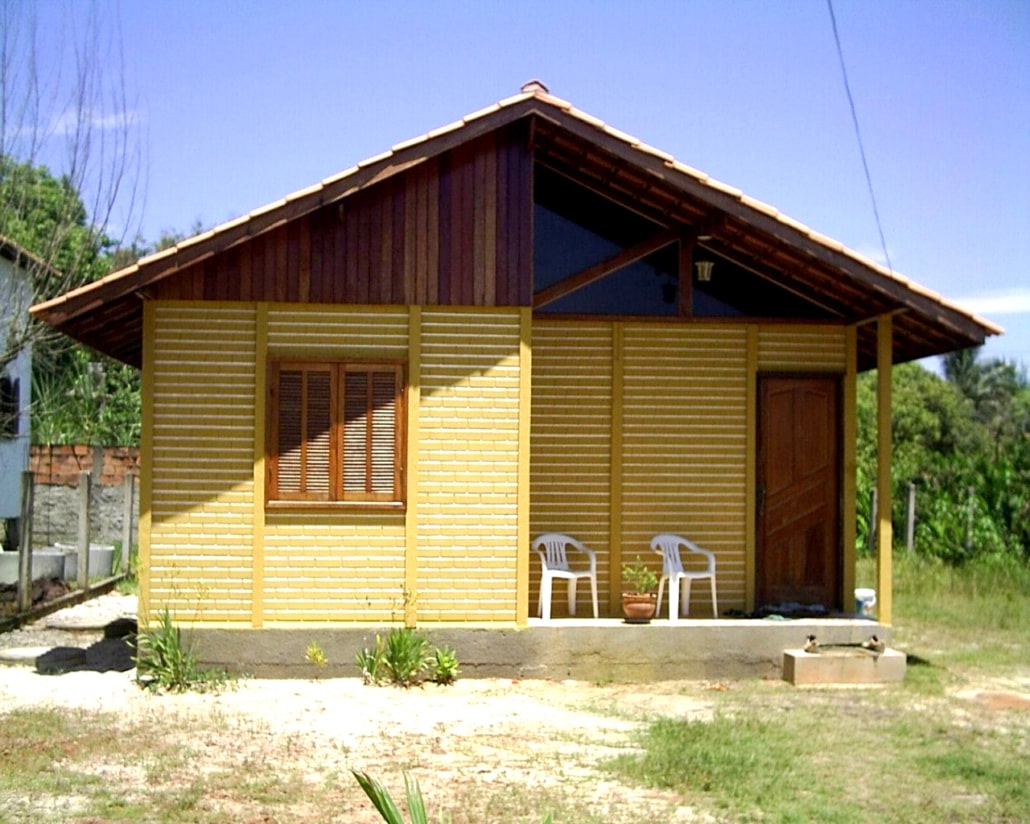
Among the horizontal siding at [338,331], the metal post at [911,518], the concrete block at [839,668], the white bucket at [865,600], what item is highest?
the horizontal siding at [338,331]

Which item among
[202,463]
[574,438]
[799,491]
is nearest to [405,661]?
[202,463]

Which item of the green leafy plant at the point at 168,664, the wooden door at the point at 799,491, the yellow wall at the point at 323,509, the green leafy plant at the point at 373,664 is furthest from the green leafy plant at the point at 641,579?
the green leafy plant at the point at 168,664

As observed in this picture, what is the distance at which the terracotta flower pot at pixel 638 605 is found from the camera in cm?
1160

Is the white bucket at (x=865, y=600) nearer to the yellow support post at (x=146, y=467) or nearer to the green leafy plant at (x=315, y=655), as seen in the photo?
the green leafy plant at (x=315, y=655)

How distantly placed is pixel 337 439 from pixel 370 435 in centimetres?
29

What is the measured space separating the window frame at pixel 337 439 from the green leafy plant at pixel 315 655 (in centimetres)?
124

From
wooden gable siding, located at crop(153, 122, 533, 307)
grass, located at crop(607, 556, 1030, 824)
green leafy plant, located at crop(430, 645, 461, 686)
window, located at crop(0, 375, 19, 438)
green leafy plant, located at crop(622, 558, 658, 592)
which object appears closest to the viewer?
grass, located at crop(607, 556, 1030, 824)

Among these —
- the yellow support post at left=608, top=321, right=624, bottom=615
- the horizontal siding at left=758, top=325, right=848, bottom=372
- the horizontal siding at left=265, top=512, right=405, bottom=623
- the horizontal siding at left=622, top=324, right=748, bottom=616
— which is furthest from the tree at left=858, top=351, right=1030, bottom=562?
the horizontal siding at left=265, top=512, right=405, bottom=623

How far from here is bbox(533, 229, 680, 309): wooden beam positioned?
474 inches

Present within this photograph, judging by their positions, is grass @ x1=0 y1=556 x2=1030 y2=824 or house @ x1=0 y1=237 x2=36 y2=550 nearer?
grass @ x1=0 y1=556 x2=1030 y2=824

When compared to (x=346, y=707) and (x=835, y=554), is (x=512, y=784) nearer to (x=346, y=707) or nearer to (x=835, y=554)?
(x=346, y=707)

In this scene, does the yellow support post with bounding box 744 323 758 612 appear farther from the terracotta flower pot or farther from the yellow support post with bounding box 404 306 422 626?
Result: the yellow support post with bounding box 404 306 422 626

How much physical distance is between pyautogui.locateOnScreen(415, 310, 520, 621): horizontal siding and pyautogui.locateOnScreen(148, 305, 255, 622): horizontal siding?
1.55 m

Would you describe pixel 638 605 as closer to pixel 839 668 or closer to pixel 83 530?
pixel 839 668
